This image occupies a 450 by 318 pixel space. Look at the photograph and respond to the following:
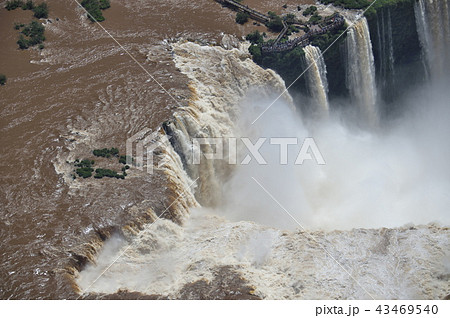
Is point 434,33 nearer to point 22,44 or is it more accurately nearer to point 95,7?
point 95,7

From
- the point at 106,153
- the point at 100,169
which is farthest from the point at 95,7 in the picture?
the point at 100,169

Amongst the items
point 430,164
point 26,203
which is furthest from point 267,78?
point 26,203

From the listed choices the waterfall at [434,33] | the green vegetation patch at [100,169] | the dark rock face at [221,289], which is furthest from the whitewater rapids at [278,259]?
the waterfall at [434,33]

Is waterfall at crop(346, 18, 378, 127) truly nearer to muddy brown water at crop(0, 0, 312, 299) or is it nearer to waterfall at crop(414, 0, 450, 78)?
waterfall at crop(414, 0, 450, 78)

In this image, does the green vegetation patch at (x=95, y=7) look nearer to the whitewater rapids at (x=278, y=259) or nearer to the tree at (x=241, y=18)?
the tree at (x=241, y=18)

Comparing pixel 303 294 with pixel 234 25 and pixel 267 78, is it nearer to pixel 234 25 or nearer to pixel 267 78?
pixel 267 78

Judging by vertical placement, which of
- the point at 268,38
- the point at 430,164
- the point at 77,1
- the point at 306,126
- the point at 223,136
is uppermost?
the point at 77,1

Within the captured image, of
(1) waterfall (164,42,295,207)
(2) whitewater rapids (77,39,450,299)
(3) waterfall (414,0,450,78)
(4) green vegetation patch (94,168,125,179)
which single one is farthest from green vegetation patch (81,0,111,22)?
(3) waterfall (414,0,450,78)
